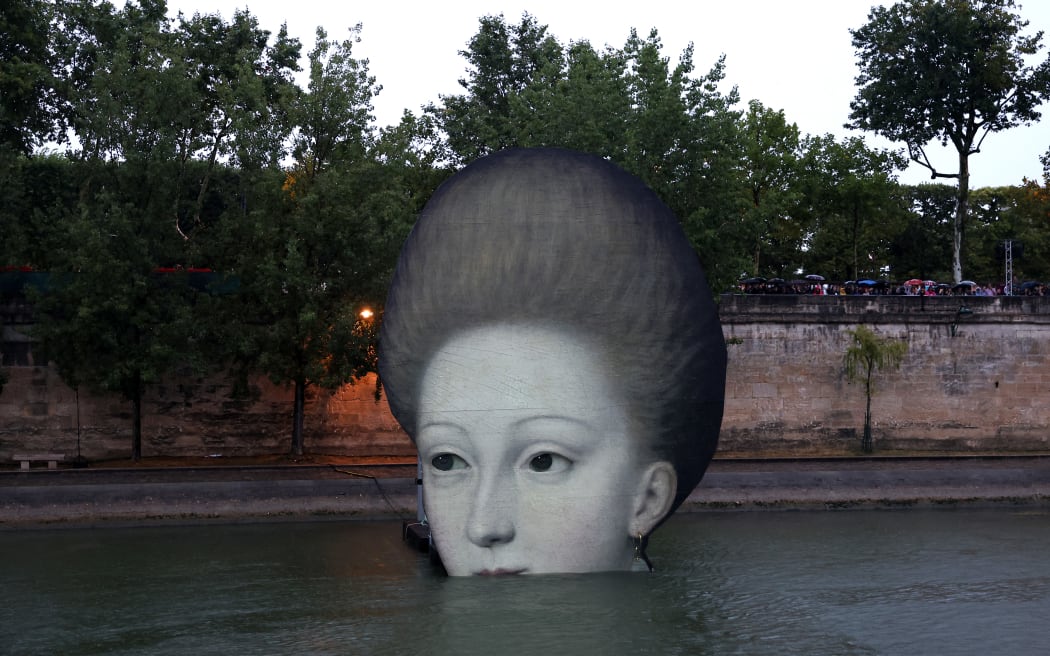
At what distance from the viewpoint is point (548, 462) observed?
527 inches

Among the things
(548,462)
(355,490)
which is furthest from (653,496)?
(355,490)

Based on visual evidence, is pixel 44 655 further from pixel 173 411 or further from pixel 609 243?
pixel 173 411

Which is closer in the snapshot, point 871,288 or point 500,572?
point 500,572

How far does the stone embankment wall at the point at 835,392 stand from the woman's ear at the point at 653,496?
64.4 ft

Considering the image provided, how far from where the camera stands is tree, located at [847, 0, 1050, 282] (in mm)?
43781

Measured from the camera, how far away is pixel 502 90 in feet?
Answer: 155

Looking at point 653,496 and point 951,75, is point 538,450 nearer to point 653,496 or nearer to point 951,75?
point 653,496

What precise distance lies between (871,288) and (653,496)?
92.8ft

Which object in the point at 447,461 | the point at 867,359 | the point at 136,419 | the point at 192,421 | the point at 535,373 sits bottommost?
the point at 192,421

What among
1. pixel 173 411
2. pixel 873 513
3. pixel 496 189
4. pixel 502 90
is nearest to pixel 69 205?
pixel 173 411

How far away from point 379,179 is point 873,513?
1315 centimetres

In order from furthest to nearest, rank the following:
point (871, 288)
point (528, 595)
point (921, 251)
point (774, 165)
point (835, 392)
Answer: point (921, 251)
point (774, 165)
point (871, 288)
point (835, 392)
point (528, 595)

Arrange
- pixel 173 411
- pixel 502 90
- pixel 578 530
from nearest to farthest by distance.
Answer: pixel 578 530
pixel 173 411
pixel 502 90

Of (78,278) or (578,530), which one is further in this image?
(78,278)
